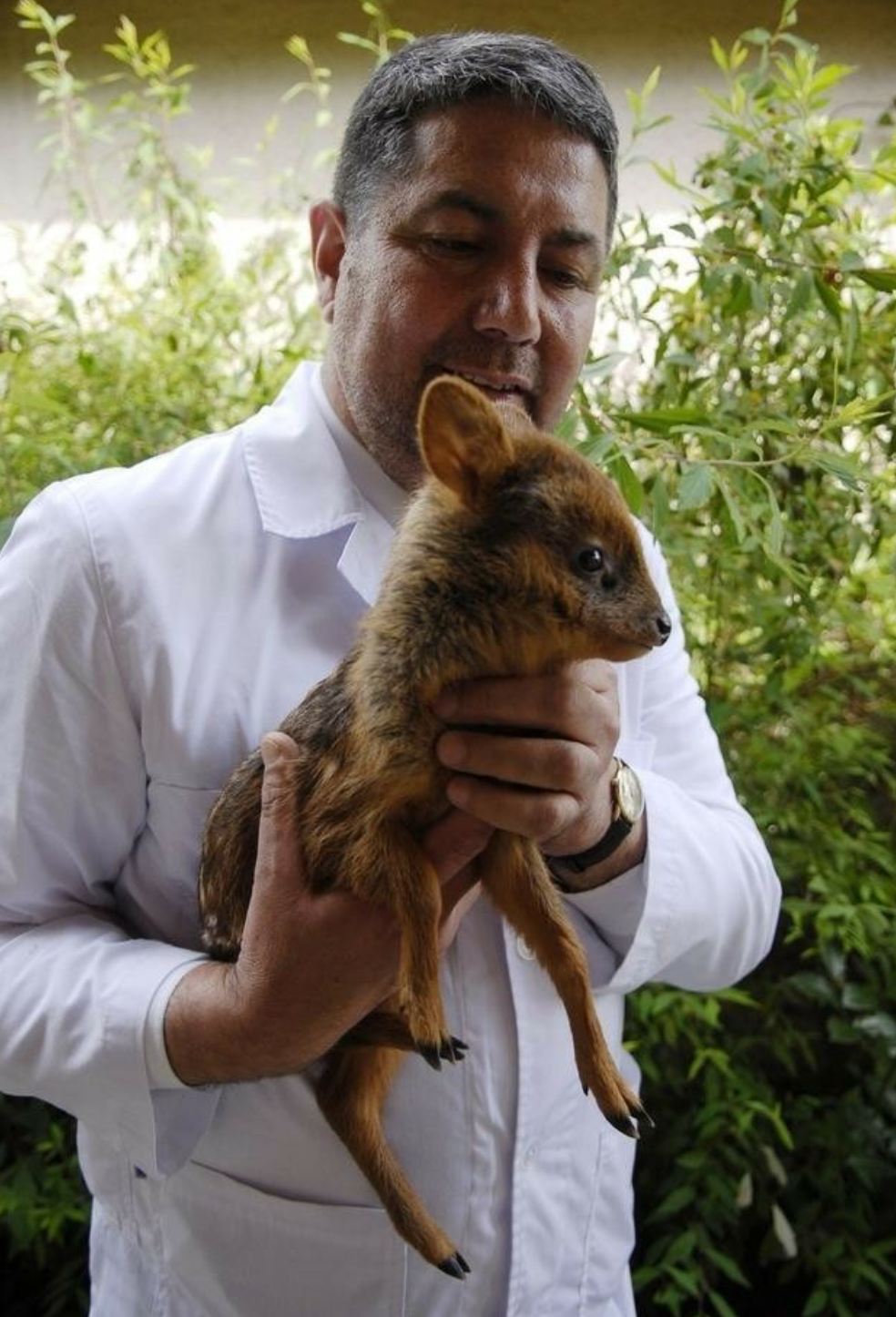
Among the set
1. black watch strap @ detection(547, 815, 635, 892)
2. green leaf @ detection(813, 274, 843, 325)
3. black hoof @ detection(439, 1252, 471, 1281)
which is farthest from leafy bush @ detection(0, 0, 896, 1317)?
black hoof @ detection(439, 1252, 471, 1281)

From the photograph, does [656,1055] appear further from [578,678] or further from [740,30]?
[740,30]

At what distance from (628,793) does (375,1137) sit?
0.65 m

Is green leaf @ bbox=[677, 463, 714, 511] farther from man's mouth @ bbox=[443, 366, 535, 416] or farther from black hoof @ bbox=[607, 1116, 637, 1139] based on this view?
black hoof @ bbox=[607, 1116, 637, 1139]

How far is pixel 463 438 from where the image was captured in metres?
1.49

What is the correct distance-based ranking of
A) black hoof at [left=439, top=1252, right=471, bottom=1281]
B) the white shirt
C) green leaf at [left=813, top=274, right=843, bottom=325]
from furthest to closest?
green leaf at [left=813, top=274, right=843, bottom=325]
the white shirt
black hoof at [left=439, top=1252, right=471, bottom=1281]

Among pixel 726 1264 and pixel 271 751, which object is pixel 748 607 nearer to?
pixel 726 1264

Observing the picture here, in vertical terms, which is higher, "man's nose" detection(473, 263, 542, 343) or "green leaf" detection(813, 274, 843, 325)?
"green leaf" detection(813, 274, 843, 325)

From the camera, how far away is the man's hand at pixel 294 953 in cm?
154

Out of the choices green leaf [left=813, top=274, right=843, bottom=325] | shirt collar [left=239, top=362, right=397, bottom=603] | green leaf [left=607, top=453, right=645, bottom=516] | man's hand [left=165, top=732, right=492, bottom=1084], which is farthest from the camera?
green leaf [left=813, top=274, right=843, bottom=325]

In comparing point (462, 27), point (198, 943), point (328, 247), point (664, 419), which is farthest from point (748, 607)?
point (462, 27)

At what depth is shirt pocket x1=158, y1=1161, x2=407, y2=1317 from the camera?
181 cm

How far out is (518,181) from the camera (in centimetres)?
178

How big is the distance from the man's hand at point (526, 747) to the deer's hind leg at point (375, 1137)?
48cm

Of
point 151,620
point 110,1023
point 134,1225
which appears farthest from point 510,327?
point 134,1225
